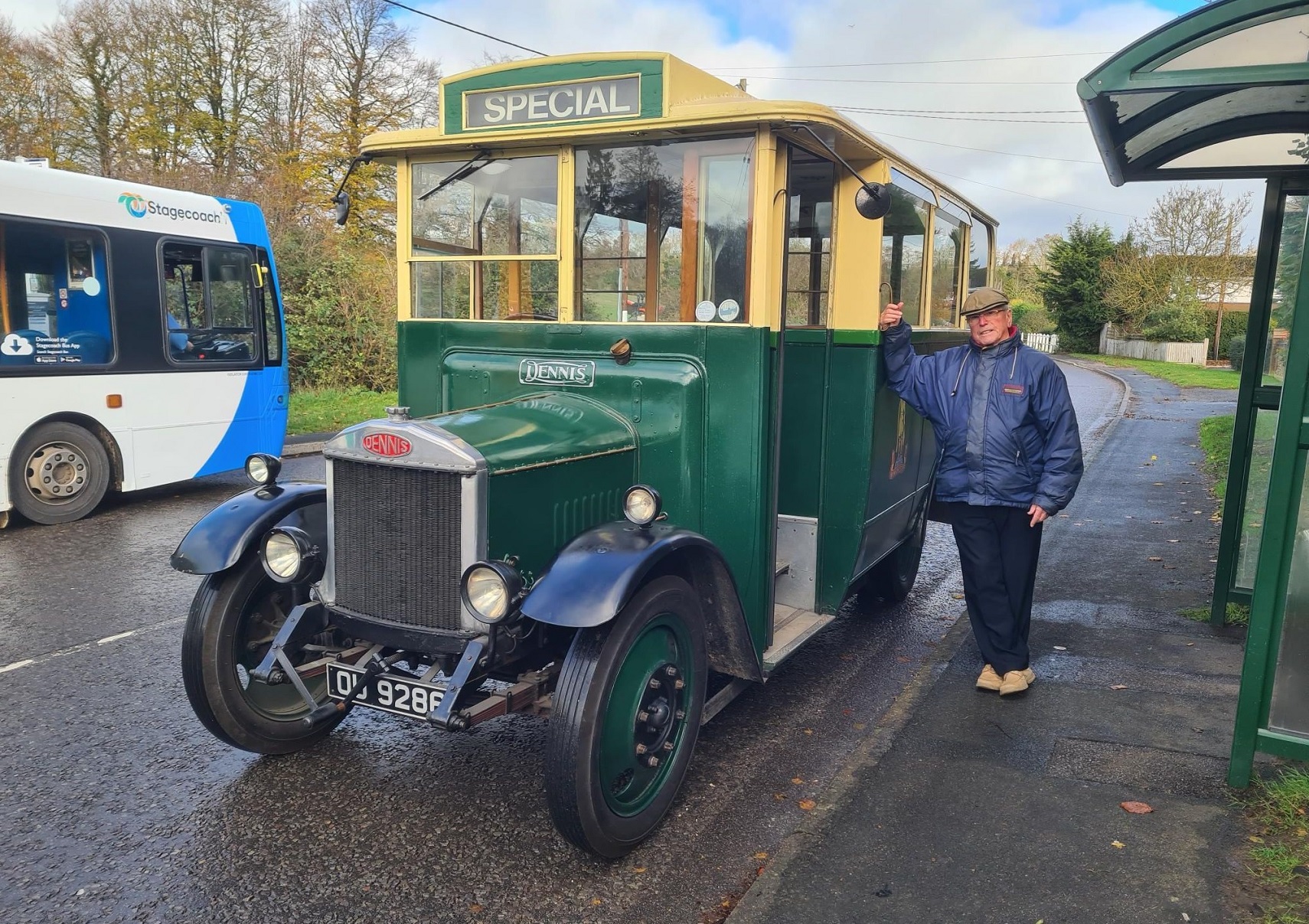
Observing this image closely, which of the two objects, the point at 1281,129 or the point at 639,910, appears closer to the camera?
the point at 639,910

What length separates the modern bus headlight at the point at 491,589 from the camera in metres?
3.24

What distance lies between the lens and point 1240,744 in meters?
3.64

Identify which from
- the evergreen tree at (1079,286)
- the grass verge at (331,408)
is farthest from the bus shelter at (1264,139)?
the evergreen tree at (1079,286)

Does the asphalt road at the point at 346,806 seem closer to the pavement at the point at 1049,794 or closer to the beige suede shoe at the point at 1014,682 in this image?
the pavement at the point at 1049,794

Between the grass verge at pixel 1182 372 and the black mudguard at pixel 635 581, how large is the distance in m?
21.8

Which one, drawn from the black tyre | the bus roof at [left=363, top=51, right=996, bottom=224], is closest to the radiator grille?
the bus roof at [left=363, top=51, right=996, bottom=224]

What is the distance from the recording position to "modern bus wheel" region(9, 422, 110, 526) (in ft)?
28.0

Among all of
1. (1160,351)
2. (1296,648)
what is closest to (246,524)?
(1296,648)

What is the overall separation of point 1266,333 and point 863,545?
2.60 meters

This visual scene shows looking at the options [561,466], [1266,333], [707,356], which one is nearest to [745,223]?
[707,356]

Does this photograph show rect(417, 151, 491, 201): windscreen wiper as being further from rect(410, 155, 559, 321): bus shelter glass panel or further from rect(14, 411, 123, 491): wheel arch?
rect(14, 411, 123, 491): wheel arch

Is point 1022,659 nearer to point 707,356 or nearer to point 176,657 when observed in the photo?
point 707,356

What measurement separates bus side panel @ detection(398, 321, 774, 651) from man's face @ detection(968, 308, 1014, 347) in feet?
3.96

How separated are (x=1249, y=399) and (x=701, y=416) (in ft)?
11.1
